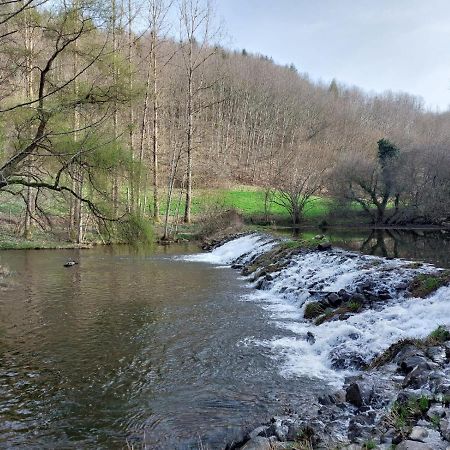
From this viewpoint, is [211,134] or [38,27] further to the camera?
[211,134]

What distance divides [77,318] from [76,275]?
20.6 feet

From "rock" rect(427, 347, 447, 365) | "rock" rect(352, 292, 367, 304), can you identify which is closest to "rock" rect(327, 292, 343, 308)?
"rock" rect(352, 292, 367, 304)

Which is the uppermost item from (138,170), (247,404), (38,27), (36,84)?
(38,27)

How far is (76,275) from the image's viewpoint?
16.9 m

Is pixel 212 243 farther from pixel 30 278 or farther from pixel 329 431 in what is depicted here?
pixel 329 431

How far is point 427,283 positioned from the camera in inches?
416

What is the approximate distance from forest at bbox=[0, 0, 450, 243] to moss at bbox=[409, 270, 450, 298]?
6751 mm

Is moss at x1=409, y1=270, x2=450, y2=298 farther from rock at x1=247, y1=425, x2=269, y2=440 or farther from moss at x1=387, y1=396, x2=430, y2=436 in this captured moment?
rock at x1=247, y1=425, x2=269, y2=440

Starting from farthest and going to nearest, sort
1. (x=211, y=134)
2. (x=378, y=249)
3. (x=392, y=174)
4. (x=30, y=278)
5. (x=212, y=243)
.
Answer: (x=211, y=134), (x=392, y=174), (x=212, y=243), (x=378, y=249), (x=30, y=278)

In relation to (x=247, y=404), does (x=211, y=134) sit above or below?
above

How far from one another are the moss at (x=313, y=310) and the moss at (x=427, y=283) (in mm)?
2155

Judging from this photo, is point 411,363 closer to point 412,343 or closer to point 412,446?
point 412,343

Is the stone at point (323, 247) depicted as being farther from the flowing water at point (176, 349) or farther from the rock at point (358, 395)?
the rock at point (358, 395)

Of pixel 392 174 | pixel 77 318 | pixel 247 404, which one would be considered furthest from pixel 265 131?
pixel 247 404
